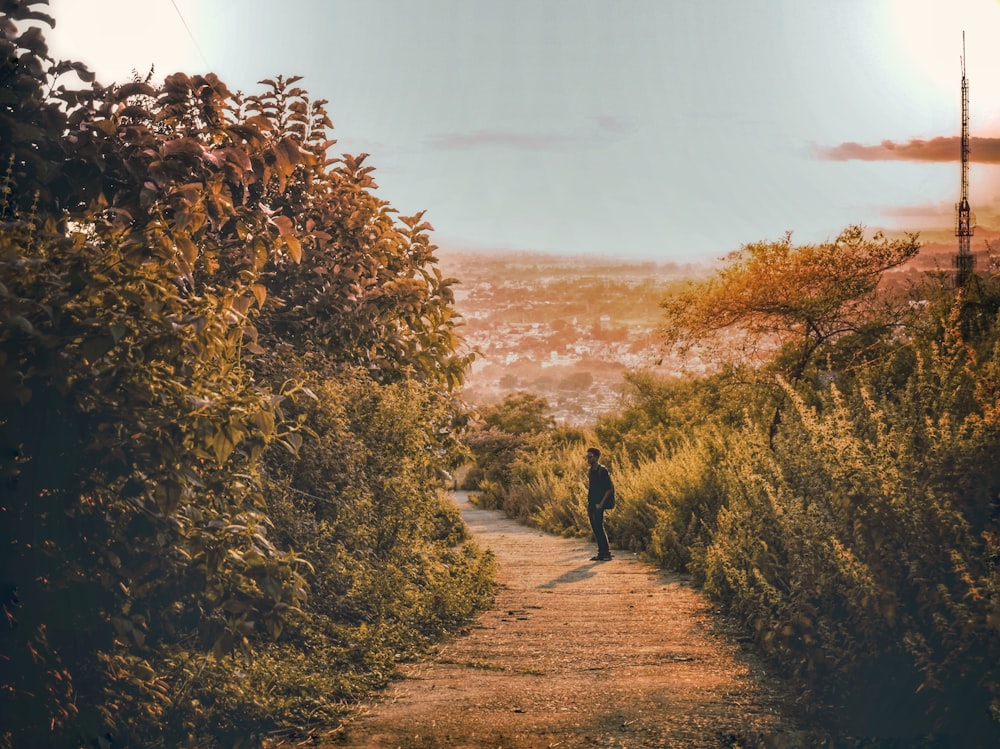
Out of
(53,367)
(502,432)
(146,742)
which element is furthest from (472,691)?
(502,432)

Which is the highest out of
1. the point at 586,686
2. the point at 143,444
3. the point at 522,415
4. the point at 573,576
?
the point at 143,444

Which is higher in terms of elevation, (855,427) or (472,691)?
(855,427)

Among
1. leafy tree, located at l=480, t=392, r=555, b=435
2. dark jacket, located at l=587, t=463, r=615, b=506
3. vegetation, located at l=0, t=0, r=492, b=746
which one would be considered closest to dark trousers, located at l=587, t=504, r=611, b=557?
dark jacket, located at l=587, t=463, r=615, b=506

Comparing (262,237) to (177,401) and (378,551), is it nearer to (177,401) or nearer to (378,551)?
(177,401)

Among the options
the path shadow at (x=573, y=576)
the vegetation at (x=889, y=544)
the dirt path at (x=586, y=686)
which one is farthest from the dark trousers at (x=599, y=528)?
the dirt path at (x=586, y=686)

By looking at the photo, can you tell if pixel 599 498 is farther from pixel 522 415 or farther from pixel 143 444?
pixel 522 415

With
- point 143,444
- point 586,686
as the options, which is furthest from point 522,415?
point 143,444

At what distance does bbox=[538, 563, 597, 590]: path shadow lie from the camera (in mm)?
11359

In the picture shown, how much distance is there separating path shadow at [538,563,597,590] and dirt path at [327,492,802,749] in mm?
1078

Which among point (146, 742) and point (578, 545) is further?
point (578, 545)

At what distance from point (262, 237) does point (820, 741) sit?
13.3ft

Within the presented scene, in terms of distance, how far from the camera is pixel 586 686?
21.0 ft

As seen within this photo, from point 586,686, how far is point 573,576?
5627 millimetres

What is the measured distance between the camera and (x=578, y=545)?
16.6 m
